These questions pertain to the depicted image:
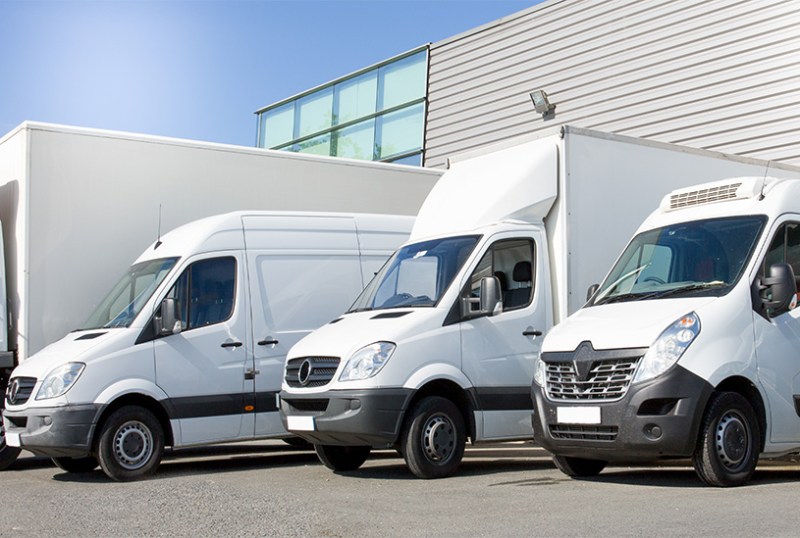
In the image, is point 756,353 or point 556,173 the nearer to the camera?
point 756,353

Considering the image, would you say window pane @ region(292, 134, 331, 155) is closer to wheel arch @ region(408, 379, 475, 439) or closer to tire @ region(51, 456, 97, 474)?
tire @ region(51, 456, 97, 474)

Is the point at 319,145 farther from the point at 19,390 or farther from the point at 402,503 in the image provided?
the point at 402,503

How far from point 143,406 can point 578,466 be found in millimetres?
4302

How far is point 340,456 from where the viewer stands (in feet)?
36.5

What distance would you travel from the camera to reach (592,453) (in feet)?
29.5

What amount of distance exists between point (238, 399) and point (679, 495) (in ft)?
16.5

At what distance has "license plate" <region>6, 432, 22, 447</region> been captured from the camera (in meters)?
11.0

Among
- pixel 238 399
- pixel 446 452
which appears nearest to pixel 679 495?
pixel 446 452

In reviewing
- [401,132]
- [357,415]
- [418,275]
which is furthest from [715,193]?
[401,132]

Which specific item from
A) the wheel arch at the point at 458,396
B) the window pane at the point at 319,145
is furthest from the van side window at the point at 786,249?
the window pane at the point at 319,145

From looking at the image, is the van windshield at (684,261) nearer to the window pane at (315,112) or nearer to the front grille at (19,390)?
the front grille at (19,390)

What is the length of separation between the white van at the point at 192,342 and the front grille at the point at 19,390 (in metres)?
→ 0.01

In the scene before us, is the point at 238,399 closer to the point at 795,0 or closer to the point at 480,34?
the point at 795,0

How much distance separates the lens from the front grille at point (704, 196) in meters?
9.84
